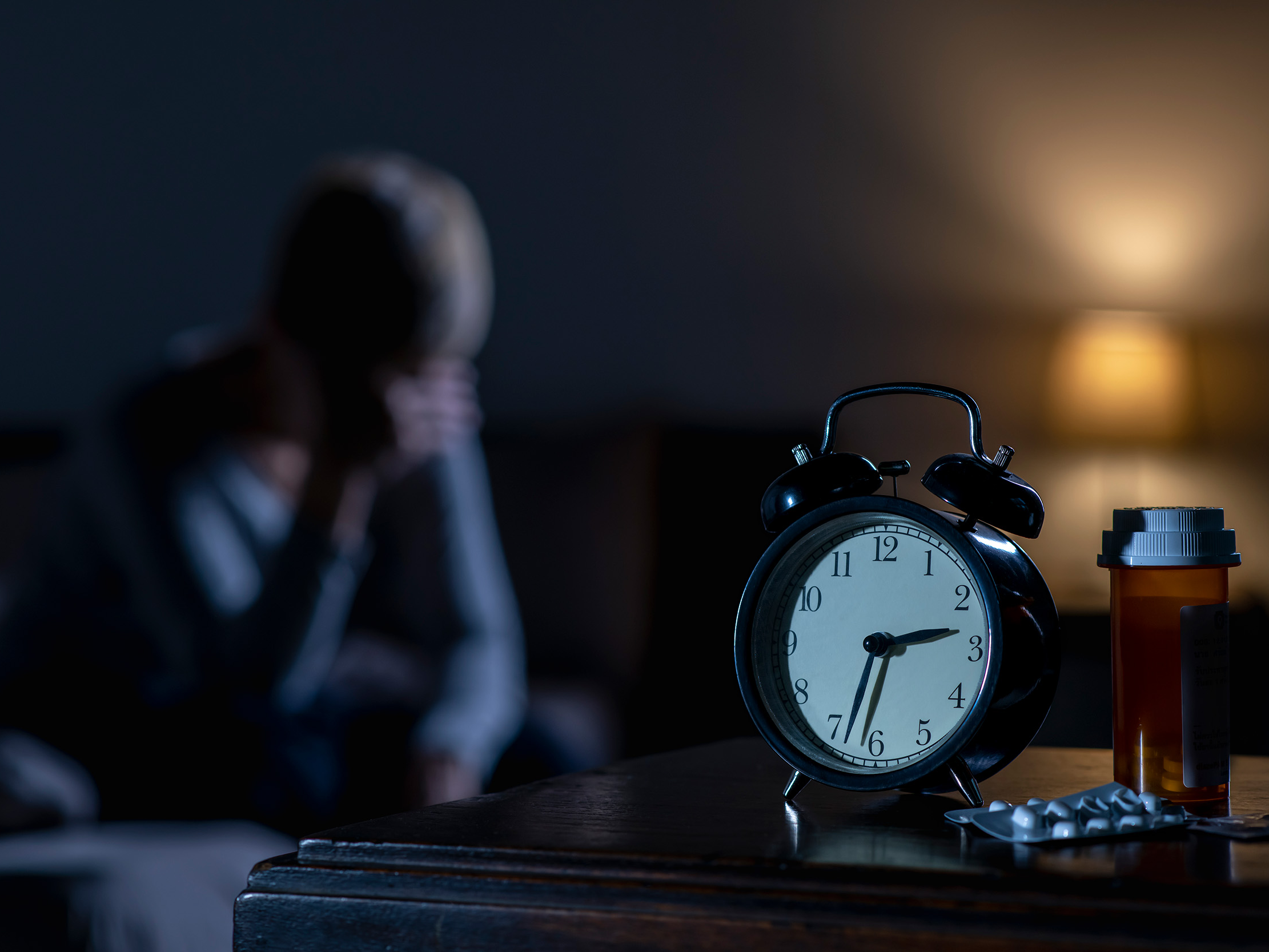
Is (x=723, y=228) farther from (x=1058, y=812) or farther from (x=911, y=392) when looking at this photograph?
(x=1058, y=812)

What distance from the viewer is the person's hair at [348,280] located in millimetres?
2094

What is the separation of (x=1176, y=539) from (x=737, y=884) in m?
0.35

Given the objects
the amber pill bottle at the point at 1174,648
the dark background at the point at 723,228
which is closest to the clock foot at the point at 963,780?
the amber pill bottle at the point at 1174,648

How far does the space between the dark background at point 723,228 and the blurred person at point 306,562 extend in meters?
0.07

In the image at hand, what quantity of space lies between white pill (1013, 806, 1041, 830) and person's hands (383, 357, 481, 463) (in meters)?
1.50

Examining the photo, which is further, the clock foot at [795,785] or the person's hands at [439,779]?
the person's hands at [439,779]

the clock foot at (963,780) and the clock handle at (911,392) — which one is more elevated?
the clock handle at (911,392)

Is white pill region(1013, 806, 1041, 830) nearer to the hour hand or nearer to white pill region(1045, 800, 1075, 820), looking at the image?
white pill region(1045, 800, 1075, 820)

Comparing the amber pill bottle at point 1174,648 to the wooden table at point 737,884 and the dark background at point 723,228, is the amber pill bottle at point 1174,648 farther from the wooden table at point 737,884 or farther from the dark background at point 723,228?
the dark background at point 723,228

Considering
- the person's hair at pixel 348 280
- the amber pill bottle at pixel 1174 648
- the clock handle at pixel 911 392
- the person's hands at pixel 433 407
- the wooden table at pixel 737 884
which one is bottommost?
the wooden table at pixel 737 884

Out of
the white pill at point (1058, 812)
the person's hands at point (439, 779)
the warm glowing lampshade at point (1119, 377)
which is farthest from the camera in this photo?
the person's hands at point (439, 779)

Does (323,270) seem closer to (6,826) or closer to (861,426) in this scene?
(861,426)

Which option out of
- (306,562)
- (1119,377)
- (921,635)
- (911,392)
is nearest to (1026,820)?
(921,635)

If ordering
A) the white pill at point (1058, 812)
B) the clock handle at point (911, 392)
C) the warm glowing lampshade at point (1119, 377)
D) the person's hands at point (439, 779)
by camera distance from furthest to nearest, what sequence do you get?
1. the person's hands at point (439, 779)
2. the warm glowing lampshade at point (1119, 377)
3. the clock handle at point (911, 392)
4. the white pill at point (1058, 812)
